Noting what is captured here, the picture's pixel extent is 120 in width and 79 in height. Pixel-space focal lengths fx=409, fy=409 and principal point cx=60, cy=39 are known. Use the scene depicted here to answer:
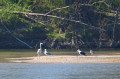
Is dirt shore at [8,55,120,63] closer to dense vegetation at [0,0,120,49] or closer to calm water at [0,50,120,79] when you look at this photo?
calm water at [0,50,120,79]

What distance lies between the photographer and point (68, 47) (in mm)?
35500

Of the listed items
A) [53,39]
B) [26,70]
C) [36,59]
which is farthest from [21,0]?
[26,70]

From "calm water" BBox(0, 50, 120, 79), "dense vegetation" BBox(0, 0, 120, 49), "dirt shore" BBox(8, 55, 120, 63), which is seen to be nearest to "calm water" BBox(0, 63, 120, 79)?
"calm water" BBox(0, 50, 120, 79)

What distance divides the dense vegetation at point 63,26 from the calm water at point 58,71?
11.2m

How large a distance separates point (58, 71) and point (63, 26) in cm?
1558

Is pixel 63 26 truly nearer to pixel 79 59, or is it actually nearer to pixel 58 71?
pixel 79 59

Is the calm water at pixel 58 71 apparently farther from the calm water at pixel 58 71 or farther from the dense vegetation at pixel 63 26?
the dense vegetation at pixel 63 26

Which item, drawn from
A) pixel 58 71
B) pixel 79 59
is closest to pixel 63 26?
pixel 79 59

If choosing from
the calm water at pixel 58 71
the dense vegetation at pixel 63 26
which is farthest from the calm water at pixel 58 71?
the dense vegetation at pixel 63 26

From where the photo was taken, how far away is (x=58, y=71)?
20.7m

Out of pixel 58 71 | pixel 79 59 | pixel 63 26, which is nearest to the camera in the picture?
→ pixel 58 71

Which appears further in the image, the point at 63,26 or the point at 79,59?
the point at 63,26

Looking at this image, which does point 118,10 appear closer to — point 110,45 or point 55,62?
point 110,45

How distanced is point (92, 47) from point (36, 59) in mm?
12284
